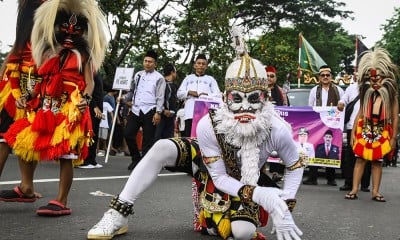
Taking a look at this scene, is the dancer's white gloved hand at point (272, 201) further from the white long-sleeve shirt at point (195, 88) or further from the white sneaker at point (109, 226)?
the white long-sleeve shirt at point (195, 88)

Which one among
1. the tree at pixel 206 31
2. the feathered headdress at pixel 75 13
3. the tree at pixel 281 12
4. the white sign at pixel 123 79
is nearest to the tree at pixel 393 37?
the tree at pixel 281 12

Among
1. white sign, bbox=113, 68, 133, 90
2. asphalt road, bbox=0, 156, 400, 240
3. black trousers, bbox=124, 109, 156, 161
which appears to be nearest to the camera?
asphalt road, bbox=0, 156, 400, 240

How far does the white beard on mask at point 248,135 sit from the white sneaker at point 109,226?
82 centimetres

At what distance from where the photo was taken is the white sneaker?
11.2ft

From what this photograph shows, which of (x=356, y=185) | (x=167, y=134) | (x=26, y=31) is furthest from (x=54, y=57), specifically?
(x=167, y=134)

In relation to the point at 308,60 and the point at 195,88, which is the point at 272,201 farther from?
the point at 308,60

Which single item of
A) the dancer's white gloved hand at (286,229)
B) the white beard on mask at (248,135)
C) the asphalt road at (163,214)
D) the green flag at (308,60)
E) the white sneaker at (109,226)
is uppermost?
the green flag at (308,60)

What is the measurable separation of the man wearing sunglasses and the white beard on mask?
5021mm

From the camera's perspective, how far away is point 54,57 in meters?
4.25

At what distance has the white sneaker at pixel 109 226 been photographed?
3.42 meters

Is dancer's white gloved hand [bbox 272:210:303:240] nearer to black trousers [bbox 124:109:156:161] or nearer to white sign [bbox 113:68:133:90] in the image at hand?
black trousers [bbox 124:109:156:161]

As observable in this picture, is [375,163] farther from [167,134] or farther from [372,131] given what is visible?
[167,134]

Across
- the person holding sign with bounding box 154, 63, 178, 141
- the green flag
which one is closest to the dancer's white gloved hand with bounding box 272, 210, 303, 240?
the person holding sign with bounding box 154, 63, 178, 141

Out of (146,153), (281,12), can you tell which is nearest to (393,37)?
(281,12)
